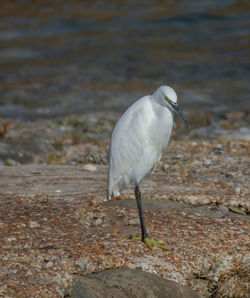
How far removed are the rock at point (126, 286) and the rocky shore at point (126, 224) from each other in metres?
0.03

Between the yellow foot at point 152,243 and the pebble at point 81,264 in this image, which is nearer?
the pebble at point 81,264

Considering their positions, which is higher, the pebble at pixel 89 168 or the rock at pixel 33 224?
the rock at pixel 33 224

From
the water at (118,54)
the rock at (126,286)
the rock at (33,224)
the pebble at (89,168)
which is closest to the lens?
the rock at (126,286)

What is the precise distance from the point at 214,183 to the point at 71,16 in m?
15.6

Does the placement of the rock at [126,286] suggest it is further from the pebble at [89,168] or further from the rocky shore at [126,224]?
the pebble at [89,168]

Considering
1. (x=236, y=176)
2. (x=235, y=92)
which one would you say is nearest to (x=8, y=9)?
(x=235, y=92)

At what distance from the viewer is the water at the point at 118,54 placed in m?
10.6

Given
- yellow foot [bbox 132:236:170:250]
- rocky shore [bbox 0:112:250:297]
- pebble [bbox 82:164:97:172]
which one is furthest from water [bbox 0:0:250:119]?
yellow foot [bbox 132:236:170:250]

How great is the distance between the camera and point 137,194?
147 inches

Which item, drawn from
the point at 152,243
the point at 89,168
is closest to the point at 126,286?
the point at 152,243

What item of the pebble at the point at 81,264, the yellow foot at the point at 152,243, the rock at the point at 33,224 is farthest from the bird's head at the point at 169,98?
the rock at the point at 33,224

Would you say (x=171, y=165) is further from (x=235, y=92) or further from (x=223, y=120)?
(x=235, y=92)

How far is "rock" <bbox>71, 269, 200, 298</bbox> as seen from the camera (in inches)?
125

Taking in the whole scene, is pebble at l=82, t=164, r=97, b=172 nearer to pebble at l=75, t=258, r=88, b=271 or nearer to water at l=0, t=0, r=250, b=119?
pebble at l=75, t=258, r=88, b=271
